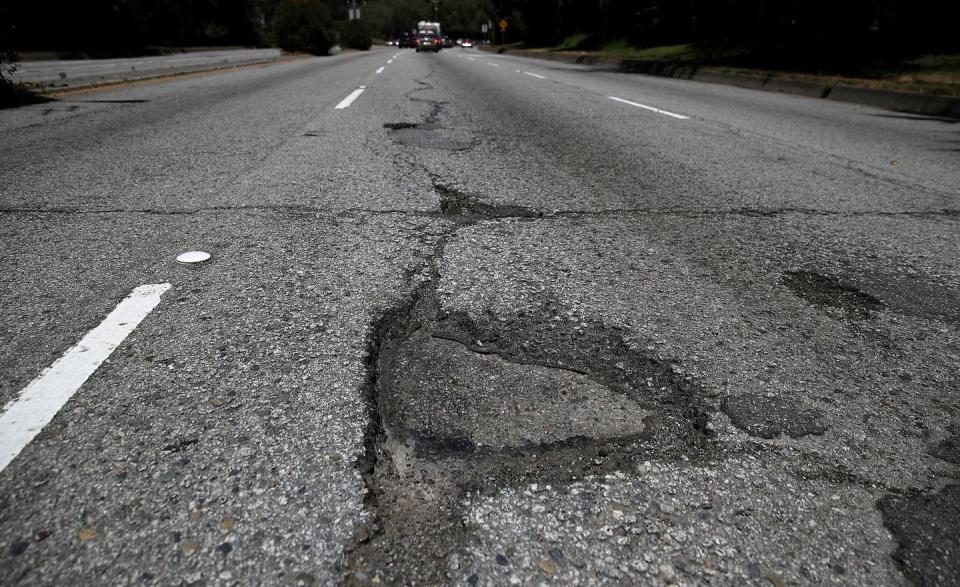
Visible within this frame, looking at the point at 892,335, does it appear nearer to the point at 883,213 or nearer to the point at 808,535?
the point at 808,535

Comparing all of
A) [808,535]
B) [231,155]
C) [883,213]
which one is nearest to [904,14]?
[883,213]

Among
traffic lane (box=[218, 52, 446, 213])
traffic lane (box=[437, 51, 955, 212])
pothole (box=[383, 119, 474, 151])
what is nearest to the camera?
traffic lane (box=[218, 52, 446, 213])

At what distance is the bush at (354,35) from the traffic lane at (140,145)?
1685 inches

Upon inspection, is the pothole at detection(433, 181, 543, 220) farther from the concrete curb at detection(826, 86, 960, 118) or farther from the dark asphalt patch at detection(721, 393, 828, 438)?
the concrete curb at detection(826, 86, 960, 118)

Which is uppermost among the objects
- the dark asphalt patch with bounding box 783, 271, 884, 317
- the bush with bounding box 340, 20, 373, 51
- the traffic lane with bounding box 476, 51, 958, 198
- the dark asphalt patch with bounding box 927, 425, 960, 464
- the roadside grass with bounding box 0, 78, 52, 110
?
the bush with bounding box 340, 20, 373, 51

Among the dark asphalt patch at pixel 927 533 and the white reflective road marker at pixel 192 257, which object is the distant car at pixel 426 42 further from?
the dark asphalt patch at pixel 927 533

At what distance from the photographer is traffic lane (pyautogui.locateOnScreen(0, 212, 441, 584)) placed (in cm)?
115

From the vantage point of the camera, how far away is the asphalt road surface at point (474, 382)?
1.19m

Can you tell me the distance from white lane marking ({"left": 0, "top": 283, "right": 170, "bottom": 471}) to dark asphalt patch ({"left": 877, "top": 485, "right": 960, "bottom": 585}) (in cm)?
199

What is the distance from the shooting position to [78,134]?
559 centimetres

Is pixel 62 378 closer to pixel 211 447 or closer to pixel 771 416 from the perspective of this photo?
pixel 211 447

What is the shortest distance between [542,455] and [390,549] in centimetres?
46

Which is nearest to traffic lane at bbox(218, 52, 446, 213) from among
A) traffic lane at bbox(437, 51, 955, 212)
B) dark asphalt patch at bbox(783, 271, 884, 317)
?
traffic lane at bbox(437, 51, 955, 212)

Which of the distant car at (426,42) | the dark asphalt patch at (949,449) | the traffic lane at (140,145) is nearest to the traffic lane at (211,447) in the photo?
the dark asphalt patch at (949,449)
